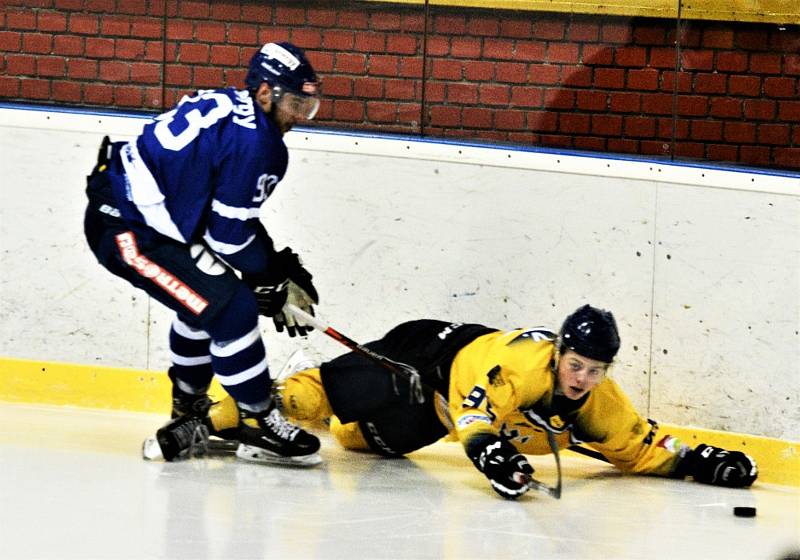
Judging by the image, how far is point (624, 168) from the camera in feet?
15.6

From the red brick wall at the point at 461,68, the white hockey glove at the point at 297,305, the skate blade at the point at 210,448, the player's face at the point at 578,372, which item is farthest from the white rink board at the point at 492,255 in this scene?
the player's face at the point at 578,372

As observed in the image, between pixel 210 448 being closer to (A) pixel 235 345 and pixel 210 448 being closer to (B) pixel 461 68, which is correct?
(A) pixel 235 345

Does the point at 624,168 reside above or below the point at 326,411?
above

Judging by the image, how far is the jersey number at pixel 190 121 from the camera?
164 inches

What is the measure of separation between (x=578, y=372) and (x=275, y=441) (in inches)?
35.6

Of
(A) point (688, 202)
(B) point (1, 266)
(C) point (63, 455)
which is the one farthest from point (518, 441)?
(B) point (1, 266)

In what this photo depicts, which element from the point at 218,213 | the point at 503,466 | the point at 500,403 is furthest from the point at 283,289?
the point at 503,466

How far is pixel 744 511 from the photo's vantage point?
4043 millimetres

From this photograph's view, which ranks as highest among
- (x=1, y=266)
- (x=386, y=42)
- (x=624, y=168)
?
(x=386, y=42)

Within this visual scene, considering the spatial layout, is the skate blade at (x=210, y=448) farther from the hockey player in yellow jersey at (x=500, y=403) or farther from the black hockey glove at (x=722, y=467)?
the black hockey glove at (x=722, y=467)

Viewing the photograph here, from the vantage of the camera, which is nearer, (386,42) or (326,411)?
(326,411)

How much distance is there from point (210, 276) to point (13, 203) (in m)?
1.28

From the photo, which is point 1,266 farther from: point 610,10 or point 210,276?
point 610,10

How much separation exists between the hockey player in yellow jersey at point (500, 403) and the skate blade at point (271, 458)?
4.7 inches
